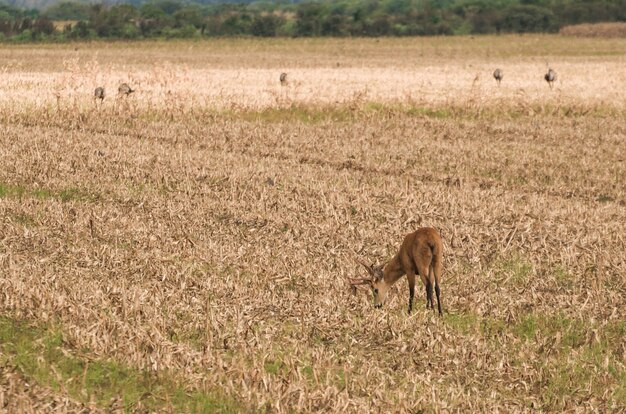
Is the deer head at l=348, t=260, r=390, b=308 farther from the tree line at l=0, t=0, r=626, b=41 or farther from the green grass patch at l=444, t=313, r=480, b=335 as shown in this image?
the tree line at l=0, t=0, r=626, b=41

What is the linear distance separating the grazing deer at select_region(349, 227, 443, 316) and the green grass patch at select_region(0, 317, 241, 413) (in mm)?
2634

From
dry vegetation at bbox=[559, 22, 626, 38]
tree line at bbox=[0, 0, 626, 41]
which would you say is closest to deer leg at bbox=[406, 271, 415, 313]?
tree line at bbox=[0, 0, 626, 41]

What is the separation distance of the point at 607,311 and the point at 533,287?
0.87 meters

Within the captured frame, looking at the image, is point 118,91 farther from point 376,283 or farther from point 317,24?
point 317,24

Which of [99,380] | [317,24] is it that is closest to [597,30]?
[317,24]

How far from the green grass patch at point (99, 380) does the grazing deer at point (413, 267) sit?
2634mm

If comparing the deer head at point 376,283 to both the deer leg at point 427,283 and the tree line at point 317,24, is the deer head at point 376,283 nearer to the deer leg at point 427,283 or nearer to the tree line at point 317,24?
the deer leg at point 427,283

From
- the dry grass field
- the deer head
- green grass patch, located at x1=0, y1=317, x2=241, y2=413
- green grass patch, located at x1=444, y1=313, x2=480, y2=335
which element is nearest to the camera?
green grass patch, located at x1=0, y1=317, x2=241, y2=413

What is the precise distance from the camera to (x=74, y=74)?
29188 mm

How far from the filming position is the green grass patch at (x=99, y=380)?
626cm

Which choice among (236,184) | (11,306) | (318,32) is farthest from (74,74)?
(318,32)

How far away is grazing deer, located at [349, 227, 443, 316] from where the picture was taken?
830 cm

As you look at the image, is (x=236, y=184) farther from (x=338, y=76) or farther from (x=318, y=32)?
(x=318, y=32)

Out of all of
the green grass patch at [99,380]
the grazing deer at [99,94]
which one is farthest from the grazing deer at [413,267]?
the grazing deer at [99,94]
